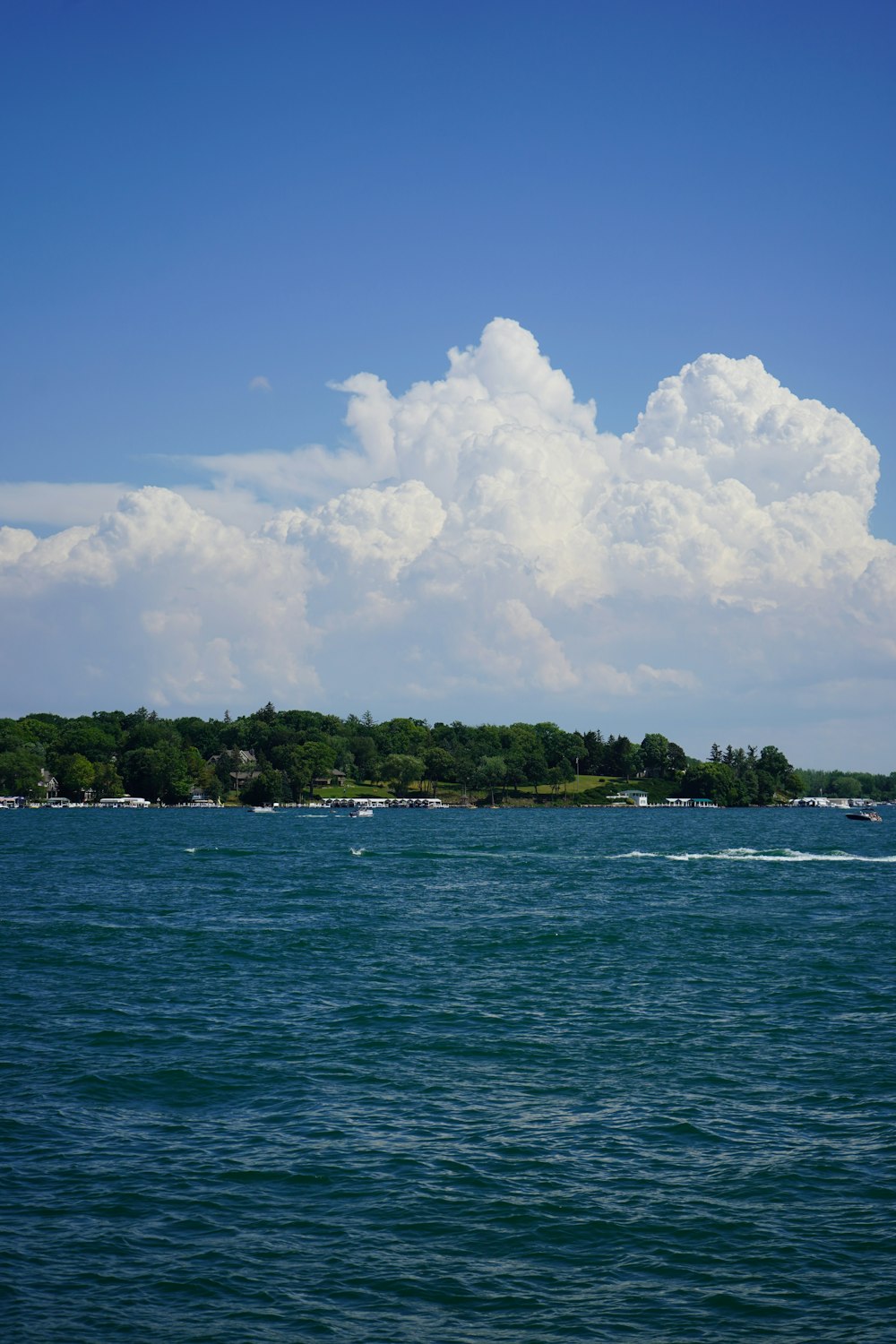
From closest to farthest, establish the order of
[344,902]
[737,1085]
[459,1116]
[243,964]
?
1. [459,1116]
2. [737,1085]
3. [243,964]
4. [344,902]

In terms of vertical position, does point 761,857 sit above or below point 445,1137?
below

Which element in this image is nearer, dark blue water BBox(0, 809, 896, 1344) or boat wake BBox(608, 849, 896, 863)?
dark blue water BBox(0, 809, 896, 1344)

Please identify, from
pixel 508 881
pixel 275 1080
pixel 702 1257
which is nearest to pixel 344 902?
pixel 508 881

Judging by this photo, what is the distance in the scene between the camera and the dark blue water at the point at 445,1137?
19938mm

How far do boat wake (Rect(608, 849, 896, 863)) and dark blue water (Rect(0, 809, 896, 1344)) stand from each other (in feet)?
227

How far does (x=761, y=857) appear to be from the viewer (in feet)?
454

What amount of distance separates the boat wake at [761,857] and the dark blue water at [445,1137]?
6905 cm

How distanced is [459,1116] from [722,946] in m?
34.8

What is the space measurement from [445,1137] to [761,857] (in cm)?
11688

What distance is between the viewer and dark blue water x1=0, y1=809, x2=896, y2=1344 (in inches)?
785

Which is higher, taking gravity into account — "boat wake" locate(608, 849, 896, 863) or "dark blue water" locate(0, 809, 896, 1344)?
"dark blue water" locate(0, 809, 896, 1344)

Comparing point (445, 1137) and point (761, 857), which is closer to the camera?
point (445, 1137)

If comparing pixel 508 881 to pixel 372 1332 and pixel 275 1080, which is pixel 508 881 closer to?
pixel 275 1080

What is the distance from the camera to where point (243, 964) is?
5416 cm
